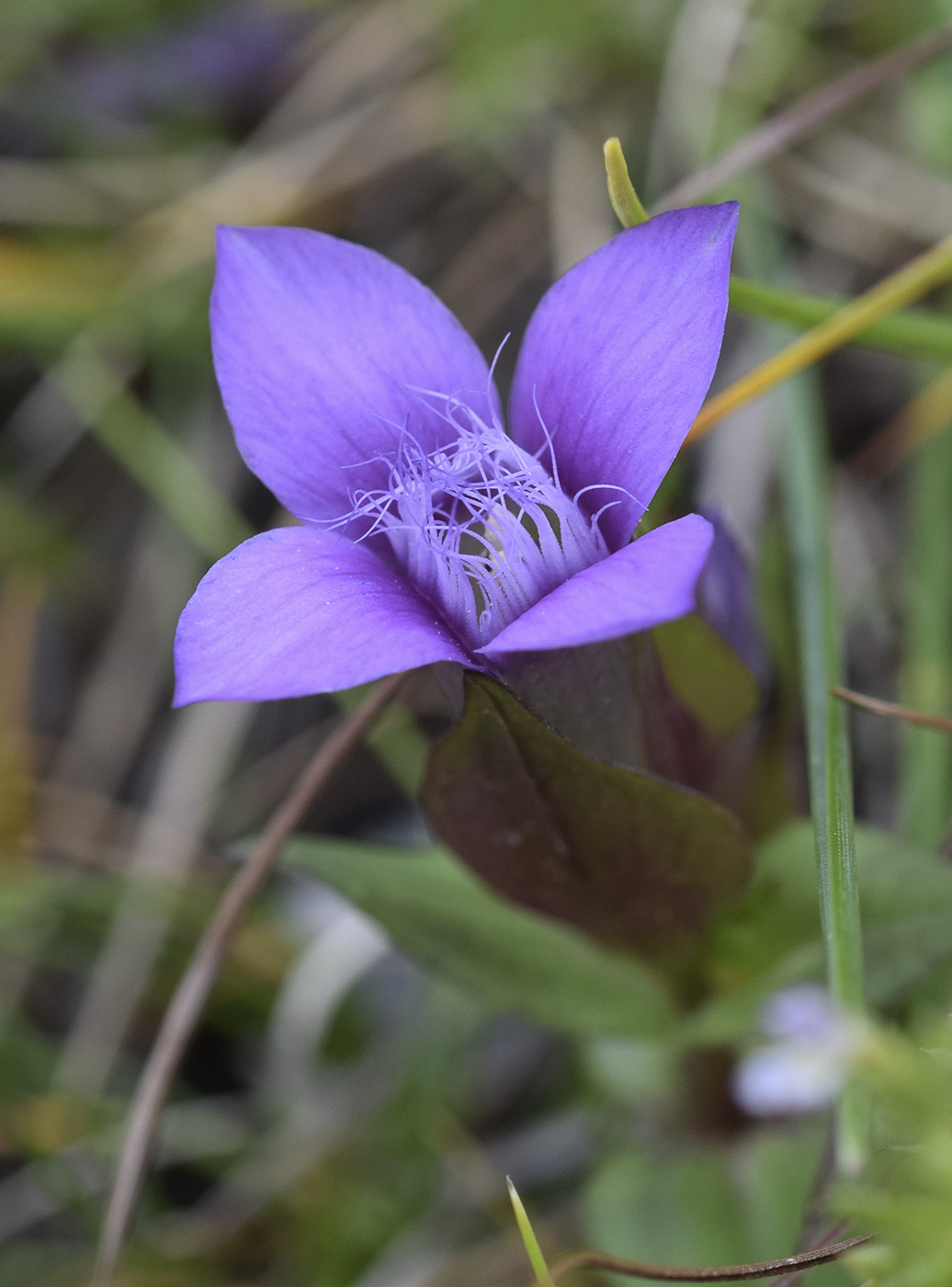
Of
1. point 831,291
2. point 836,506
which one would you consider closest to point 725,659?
point 836,506

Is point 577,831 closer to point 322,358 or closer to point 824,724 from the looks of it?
point 824,724

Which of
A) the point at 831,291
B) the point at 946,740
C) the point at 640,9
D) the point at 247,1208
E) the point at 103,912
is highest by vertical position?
the point at 640,9

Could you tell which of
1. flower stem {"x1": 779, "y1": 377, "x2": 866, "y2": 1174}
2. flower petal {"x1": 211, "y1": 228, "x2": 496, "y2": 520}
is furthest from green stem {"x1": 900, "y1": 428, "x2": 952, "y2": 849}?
flower petal {"x1": 211, "y1": 228, "x2": 496, "y2": 520}

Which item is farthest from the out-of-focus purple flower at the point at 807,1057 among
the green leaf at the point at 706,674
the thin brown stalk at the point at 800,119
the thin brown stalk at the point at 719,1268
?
the thin brown stalk at the point at 800,119

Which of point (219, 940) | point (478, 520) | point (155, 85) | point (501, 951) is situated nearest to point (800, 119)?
point (478, 520)

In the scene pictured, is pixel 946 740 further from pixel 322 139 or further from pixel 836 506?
pixel 322 139

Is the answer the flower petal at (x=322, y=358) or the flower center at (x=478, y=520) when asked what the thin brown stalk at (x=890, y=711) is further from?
the flower petal at (x=322, y=358)

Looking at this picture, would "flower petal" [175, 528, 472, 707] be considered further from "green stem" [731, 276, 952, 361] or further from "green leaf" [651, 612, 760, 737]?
"green stem" [731, 276, 952, 361]
